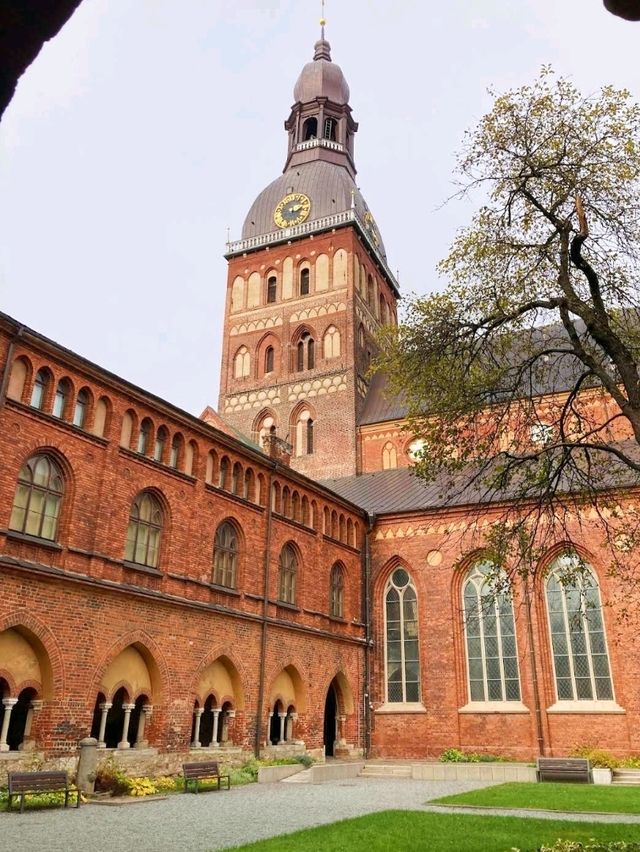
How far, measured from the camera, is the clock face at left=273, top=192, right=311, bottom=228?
4091 cm

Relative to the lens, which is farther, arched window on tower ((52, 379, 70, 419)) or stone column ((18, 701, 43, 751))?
arched window on tower ((52, 379, 70, 419))

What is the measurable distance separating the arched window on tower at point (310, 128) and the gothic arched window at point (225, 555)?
34.5 metres

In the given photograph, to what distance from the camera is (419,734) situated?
79.5ft

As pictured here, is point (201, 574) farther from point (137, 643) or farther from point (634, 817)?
point (634, 817)

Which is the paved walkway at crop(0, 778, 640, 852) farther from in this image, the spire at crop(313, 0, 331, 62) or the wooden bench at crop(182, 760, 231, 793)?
the spire at crop(313, 0, 331, 62)

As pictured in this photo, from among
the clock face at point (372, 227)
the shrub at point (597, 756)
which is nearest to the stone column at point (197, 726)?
the shrub at point (597, 756)

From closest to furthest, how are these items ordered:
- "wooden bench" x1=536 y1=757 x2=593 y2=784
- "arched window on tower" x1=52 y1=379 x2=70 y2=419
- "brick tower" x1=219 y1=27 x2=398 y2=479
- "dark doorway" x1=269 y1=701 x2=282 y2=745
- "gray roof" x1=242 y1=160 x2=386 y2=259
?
1. "arched window on tower" x1=52 y1=379 x2=70 y2=419
2. "wooden bench" x1=536 y1=757 x2=593 y2=784
3. "dark doorway" x1=269 y1=701 x2=282 y2=745
4. "brick tower" x1=219 y1=27 x2=398 y2=479
5. "gray roof" x1=242 y1=160 x2=386 y2=259

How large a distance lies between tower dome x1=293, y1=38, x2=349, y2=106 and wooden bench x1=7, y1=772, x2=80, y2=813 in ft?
149

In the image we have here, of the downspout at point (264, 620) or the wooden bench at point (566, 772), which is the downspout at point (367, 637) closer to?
the downspout at point (264, 620)

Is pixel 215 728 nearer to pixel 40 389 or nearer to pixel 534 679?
pixel 40 389

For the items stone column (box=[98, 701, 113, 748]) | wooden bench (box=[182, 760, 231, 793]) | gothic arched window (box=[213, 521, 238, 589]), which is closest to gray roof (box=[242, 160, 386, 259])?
gothic arched window (box=[213, 521, 238, 589])

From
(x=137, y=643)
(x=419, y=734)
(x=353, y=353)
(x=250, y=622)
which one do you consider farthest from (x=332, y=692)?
(x=353, y=353)

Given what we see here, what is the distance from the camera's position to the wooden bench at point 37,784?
11578 millimetres

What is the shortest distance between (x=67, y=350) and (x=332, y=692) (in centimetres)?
1534
